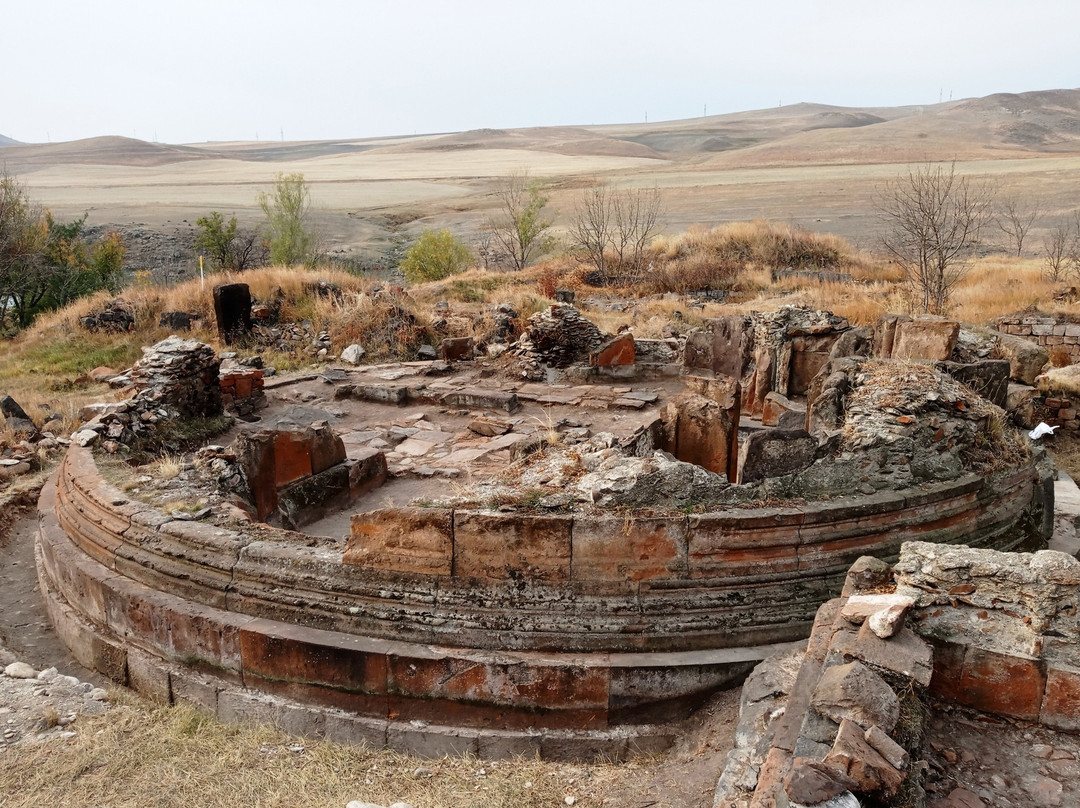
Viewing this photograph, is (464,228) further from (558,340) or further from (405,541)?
(405,541)

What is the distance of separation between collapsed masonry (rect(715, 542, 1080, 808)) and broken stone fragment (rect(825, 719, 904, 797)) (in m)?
0.01

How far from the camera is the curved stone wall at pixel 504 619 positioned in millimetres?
4312

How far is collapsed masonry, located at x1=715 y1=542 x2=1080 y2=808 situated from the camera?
2865mm

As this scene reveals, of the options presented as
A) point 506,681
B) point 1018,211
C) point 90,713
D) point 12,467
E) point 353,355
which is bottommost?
point 90,713

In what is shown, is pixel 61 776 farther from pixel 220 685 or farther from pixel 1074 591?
pixel 1074 591

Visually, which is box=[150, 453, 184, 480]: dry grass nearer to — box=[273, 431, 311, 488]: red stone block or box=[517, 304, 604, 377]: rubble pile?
box=[273, 431, 311, 488]: red stone block

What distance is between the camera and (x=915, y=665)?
10.6ft

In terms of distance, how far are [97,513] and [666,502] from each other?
13.4 feet

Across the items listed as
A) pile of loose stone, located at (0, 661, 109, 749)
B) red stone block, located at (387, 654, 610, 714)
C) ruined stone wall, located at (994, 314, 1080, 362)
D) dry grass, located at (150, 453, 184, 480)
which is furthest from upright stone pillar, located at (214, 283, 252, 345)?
ruined stone wall, located at (994, 314, 1080, 362)

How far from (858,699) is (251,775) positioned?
Answer: 297cm

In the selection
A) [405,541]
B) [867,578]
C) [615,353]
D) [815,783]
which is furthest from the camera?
[615,353]

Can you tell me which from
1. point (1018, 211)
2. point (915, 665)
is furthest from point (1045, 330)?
point (1018, 211)

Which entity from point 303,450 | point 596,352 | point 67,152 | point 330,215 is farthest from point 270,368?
point 67,152

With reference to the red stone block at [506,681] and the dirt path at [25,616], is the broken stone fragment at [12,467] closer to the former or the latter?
the dirt path at [25,616]
